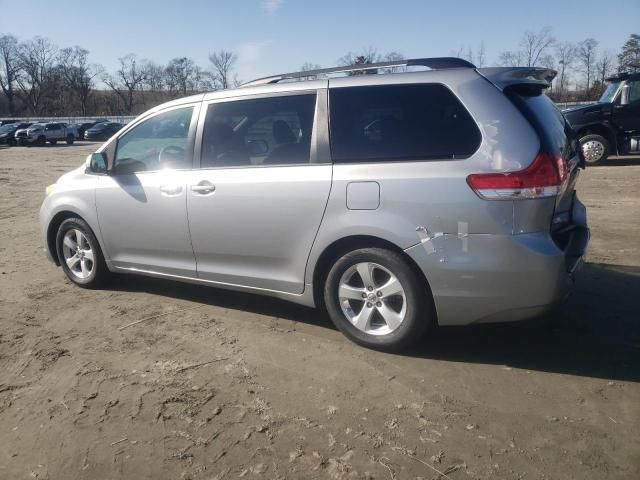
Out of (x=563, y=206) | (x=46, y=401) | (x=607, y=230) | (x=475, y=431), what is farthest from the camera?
(x=607, y=230)

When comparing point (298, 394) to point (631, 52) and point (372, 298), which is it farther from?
point (631, 52)

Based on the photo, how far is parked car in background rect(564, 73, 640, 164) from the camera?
572 inches

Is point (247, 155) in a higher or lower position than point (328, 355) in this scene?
higher

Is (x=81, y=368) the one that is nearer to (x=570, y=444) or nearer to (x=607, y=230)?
(x=570, y=444)

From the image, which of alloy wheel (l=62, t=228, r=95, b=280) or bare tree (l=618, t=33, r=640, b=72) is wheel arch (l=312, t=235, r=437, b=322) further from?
bare tree (l=618, t=33, r=640, b=72)

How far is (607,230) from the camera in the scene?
292 inches

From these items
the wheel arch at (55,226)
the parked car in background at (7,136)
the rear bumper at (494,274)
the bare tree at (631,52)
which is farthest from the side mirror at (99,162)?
the bare tree at (631,52)

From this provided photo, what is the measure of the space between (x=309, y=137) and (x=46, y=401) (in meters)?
2.40

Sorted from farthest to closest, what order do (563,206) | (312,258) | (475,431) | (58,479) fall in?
(312,258) < (563,206) < (475,431) < (58,479)

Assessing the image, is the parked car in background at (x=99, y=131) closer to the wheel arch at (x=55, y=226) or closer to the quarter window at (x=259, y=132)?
the wheel arch at (x=55, y=226)

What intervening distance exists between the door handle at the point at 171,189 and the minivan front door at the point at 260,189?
0.42 ft

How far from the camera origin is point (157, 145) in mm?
4945

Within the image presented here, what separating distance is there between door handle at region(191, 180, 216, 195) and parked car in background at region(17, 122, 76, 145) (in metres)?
42.1

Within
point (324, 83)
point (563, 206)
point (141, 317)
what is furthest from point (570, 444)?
point (141, 317)
